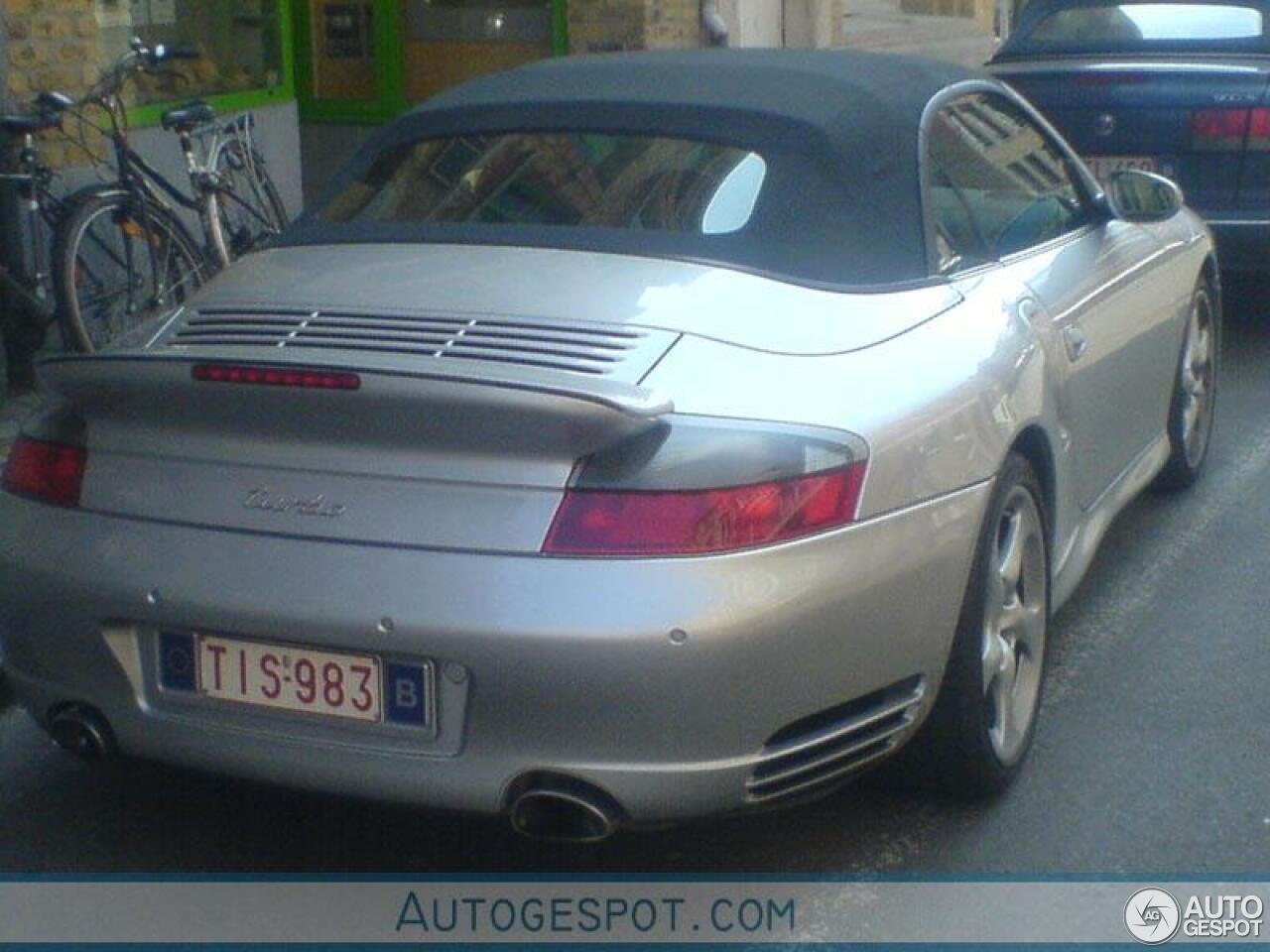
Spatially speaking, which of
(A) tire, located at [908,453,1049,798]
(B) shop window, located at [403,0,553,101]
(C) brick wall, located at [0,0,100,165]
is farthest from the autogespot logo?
(B) shop window, located at [403,0,553,101]

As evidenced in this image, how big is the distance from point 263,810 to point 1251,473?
400 cm

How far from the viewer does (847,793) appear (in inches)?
180

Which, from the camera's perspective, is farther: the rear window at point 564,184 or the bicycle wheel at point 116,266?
the bicycle wheel at point 116,266

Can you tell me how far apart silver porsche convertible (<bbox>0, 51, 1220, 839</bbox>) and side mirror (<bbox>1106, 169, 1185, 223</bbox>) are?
3.90 feet

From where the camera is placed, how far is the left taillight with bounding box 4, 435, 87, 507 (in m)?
4.01

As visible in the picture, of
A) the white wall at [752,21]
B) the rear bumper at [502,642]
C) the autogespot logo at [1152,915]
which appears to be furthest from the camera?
the white wall at [752,21]

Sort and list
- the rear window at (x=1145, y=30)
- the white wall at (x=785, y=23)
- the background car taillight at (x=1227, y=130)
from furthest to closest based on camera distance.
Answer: the white wall at (x=785, y=23) < the rear window at (x=1145, y=30) < the background car taillight at (x=1227, y=130)

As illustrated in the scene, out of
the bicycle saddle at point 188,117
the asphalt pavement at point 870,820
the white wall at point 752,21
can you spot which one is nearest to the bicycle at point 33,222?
the bicycle saddle at point 188,117

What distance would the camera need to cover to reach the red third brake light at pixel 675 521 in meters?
3.58

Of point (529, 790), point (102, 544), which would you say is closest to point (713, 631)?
point (529, 790)

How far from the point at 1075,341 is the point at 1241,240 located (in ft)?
13.7

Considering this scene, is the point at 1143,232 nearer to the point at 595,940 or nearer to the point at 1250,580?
the point at 1250,580

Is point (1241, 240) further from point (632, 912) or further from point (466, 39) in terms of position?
point (466, 39)

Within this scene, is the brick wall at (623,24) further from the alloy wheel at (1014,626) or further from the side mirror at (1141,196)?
the alloy wheel at (1014,626)
